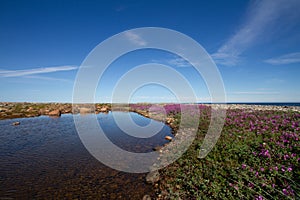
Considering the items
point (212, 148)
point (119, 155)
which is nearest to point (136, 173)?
point (119, 155)

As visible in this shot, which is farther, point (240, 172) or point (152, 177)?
point (152, 177)

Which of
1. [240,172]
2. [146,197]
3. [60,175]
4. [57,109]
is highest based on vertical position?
[57,109]

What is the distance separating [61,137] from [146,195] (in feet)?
39.7

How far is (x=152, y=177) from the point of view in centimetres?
729

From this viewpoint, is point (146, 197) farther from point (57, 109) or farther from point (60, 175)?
point (57, 109)

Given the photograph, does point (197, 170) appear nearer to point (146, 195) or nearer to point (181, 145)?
point (146, 195)

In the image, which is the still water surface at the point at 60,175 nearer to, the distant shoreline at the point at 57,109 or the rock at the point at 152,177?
the rock at the point at 152,177

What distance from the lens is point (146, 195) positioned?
603cm

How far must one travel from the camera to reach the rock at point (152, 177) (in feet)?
A: 23.4

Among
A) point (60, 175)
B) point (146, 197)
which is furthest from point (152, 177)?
point (60, 175)

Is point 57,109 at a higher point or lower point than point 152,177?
higher

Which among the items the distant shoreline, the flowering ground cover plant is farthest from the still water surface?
the distant shoreline

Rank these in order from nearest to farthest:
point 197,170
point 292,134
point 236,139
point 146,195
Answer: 1. point 146,195
2. point 197,170
3. point 292,134
4. point 236,139

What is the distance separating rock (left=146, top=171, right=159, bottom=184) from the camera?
712cm
